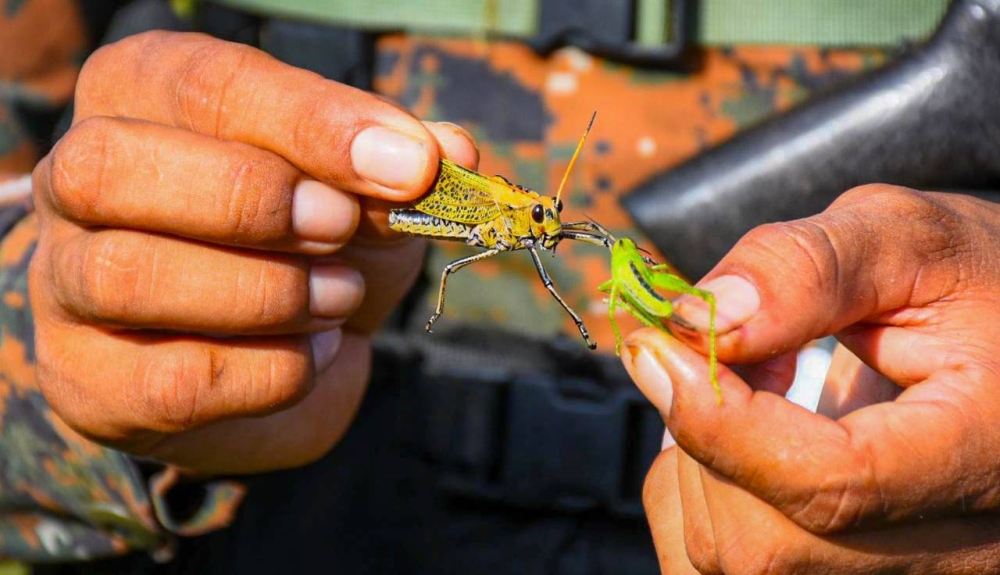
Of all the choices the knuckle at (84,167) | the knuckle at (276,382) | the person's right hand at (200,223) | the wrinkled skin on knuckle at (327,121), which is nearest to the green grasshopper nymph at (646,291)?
the person's right hand at (200,223)

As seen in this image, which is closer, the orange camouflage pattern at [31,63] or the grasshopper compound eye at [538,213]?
the grasshopper compound eye at [538,213]

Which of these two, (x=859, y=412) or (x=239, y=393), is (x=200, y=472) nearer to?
(x=239, y=393)

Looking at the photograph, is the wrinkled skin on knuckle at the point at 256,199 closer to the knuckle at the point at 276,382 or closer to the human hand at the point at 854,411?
the knuckle at the point at 276,382

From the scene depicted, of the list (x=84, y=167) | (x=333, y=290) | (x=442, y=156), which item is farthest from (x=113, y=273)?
(x=442, y=156)

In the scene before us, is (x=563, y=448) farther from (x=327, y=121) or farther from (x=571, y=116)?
(x=327, y=121)

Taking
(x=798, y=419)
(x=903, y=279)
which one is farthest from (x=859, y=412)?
(x=903, y=279)

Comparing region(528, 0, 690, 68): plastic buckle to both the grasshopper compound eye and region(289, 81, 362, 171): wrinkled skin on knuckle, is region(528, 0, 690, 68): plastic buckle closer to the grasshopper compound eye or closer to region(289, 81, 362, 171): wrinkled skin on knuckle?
the grasshopper compound eye
